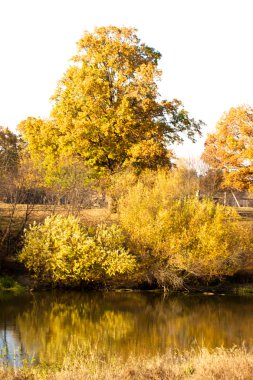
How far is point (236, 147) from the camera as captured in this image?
159ft

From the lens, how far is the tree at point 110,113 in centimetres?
3781

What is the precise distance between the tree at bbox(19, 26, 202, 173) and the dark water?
11843 mm

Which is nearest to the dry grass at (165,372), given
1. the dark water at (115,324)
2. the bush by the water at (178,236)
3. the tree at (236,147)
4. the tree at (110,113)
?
the dark water at (115,324)

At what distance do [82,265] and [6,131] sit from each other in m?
41.6

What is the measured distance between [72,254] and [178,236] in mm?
5285

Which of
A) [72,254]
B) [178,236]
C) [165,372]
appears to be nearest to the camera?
[165,372]

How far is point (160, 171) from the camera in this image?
36000 millimetres

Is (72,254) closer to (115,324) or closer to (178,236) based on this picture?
(178,236)

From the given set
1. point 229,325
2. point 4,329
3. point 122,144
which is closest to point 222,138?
point 122,144

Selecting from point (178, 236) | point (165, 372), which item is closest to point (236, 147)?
point (178, 236)

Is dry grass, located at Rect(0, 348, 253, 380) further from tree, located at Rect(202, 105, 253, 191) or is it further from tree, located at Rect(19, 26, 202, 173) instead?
tree, located at Rect(202, 105, 253, 191)

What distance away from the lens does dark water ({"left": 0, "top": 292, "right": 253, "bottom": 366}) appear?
1936cm

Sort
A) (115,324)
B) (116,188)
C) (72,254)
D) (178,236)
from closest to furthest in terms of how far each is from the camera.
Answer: (115,324), (72,254), (178,236), (116,188)

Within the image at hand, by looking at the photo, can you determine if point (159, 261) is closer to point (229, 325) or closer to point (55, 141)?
point (229, 325)
